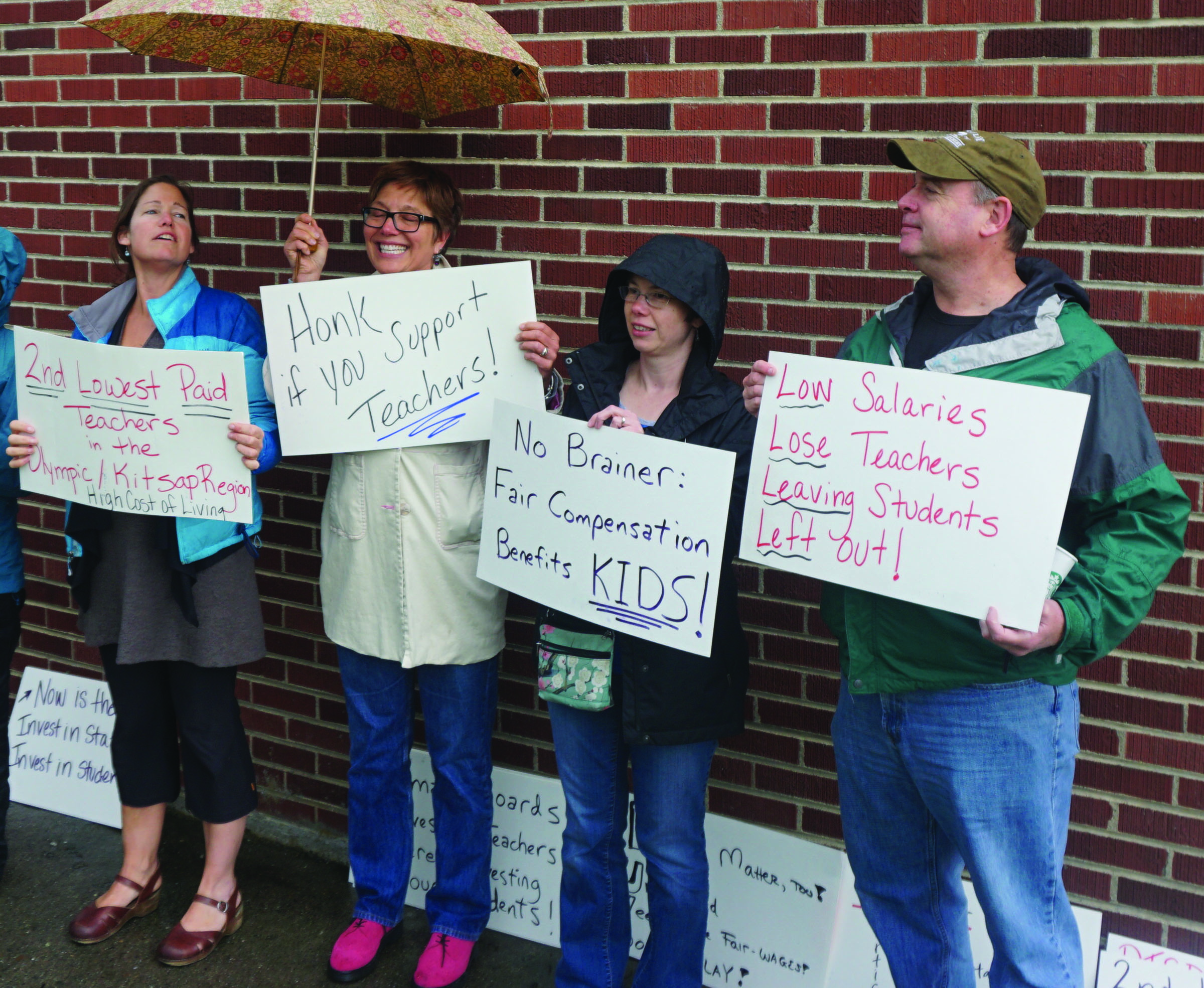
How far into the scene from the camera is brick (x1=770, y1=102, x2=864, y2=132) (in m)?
2.91

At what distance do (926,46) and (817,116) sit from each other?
1.01ft

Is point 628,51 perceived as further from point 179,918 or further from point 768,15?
point 179,918

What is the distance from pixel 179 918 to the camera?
134 inches

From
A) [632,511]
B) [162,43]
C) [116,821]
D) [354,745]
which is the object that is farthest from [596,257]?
[116,821]

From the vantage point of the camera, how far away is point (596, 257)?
3.27m

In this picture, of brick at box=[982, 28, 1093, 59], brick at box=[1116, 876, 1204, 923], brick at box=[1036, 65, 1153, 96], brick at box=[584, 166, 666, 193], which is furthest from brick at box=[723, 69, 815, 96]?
brick at box=[1116, 876, 1204, 923]

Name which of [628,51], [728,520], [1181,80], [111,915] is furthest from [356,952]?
[1181,80]

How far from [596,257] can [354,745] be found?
1526 millimetres

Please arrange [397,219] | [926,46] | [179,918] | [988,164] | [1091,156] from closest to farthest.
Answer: [988,164], [1091,156], [926,46], [397,219], [179,918]

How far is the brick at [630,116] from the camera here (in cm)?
313

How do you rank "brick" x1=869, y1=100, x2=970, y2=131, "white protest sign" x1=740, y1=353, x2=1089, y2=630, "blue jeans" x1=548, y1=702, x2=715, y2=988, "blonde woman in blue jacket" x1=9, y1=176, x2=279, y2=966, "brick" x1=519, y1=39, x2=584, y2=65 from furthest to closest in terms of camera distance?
"brick" x1=519, y1=39, x2=584, y2=65 < "blonde woman in blue jacket" x1=9, y1=176, x2=279, y2=966 < "brick" x1=869, y1=100, x2=970, y2=131 < "blue jeans" x1=548, y1=702, x2=715, y2=988 < "white protest sign" x1=740, y1=353, x2=1089, y2=630

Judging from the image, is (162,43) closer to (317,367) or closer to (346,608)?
(317,367)

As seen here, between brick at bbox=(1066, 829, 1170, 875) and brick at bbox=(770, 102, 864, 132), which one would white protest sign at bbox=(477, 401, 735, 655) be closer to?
brick at bbox=(770, 102, 864, 132)

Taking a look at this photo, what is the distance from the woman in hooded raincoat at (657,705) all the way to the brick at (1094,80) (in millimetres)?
890
